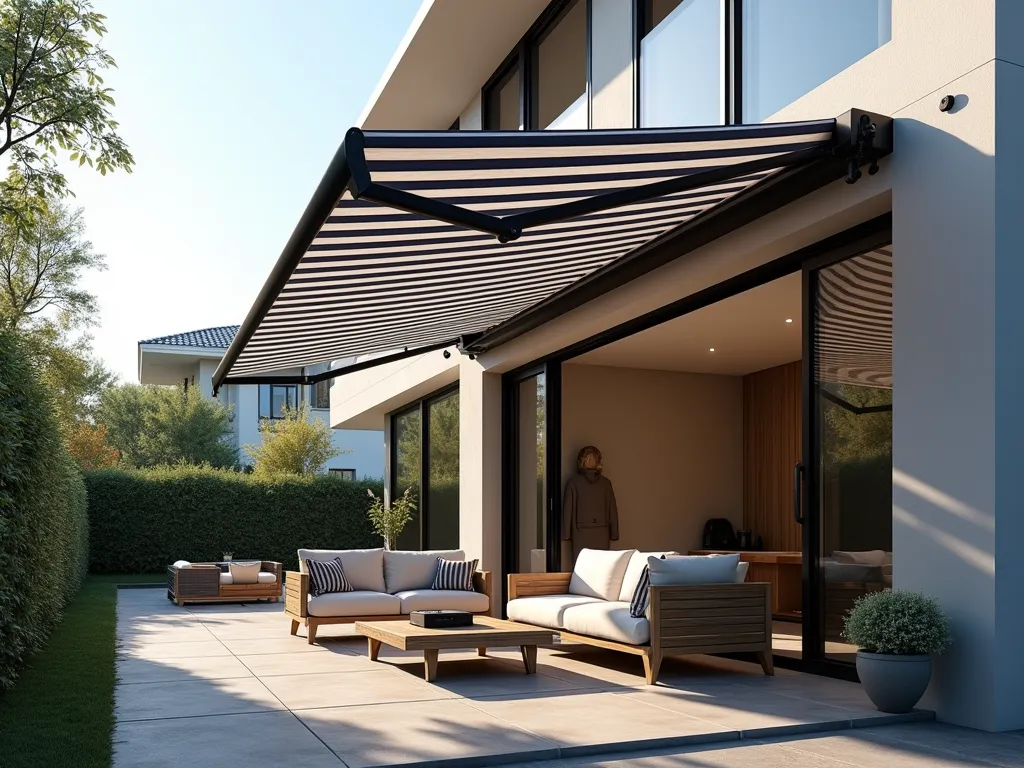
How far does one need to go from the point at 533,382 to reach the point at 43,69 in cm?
716

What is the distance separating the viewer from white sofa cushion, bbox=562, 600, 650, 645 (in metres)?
7.96

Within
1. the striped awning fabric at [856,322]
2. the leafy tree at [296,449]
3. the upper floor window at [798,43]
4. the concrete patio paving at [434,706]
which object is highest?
the upper floor window at [798,43]

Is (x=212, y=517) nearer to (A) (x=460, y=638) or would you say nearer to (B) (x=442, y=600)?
(B) (x=442, y=600)

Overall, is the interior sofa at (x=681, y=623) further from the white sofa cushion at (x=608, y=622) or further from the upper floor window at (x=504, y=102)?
the upper floor window at (x=504, y=102)

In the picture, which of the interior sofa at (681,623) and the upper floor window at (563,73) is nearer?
the interior sofa at (681,623)

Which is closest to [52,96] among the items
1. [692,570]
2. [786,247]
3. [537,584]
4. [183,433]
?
[537,584]

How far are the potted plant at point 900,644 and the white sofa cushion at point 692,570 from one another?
A: 6.60 feet

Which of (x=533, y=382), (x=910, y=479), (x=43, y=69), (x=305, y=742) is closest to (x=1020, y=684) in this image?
(x=910, y=479)

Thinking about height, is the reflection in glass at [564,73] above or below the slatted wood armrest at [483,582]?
above

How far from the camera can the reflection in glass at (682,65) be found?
28.1 feet

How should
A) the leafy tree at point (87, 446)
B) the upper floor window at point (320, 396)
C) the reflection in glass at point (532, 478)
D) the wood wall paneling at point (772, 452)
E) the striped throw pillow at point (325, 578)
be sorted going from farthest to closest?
the upper floor window at point (320, 396) → the leafy tree at point (87, 446) → the wood wall paneling at point (772, 452) → the reflection in glass at point (532, 478) → the striped throw pillow at point (325, 578)

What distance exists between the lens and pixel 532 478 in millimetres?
13406

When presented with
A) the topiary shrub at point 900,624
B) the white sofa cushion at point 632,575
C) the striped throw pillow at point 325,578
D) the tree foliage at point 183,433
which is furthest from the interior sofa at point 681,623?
the tree foliage at point 183,433

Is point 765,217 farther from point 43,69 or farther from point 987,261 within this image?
point 43,69
